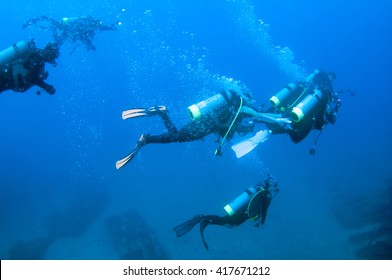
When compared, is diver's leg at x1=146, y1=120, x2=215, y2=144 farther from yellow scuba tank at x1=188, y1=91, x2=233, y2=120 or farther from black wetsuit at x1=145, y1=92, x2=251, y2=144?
yellow scuba tank at x1=188, y1=91, x2=233, y2=120

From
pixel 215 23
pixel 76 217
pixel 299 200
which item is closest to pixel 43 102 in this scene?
pixel 215 23

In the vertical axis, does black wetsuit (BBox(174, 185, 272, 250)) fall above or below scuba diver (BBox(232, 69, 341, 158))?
below

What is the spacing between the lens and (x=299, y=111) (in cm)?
620

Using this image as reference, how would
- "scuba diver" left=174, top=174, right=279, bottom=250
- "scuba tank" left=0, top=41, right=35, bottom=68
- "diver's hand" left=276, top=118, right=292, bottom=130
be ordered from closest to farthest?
"diver's hand" left=276, top=118, right=292, bottom=130 → "scuba tank" left=0, top=41, right=35, bottom=68 → "scuba diver" left=174, top=174, right=279, bottom=250

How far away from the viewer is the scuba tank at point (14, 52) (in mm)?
6883

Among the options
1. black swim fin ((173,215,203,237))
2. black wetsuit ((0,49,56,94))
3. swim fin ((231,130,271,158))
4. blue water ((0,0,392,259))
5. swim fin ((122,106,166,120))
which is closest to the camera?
swim fin ((231,130,271,158))

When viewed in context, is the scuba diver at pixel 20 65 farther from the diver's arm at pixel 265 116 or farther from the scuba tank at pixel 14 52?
the diver's arm at pixel 265 116

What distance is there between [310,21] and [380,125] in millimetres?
49260

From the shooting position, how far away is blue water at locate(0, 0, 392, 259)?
61.6 feet

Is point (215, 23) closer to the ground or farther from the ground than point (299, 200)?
farther from the ground

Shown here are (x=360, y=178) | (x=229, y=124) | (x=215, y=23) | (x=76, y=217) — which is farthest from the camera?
(x=215, y=23)

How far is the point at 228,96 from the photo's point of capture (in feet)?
22.0

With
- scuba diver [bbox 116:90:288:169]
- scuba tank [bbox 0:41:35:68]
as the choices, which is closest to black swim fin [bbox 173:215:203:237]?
scuba diver [bbox 116:90:288:169]
